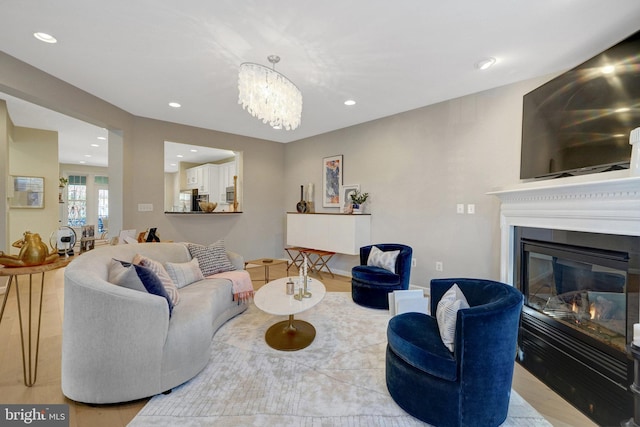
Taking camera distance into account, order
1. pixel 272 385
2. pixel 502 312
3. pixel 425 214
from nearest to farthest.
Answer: pixel 502 312 → pixel 272 385 → pixel 425 214

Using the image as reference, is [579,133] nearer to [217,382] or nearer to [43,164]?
[217,382]

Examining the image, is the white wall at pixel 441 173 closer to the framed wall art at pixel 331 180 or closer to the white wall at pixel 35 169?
the framed wall art at pixel 331 180

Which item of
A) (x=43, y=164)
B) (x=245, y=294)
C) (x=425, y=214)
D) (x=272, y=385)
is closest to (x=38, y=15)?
(x=245, y=294)

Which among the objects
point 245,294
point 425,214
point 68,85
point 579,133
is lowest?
point 245,294

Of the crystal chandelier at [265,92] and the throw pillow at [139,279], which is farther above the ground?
the crystal chandelier at [265,92]

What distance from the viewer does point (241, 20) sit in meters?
2.08

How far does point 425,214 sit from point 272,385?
296cm

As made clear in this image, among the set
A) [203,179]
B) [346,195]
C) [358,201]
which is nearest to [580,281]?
[358,201]

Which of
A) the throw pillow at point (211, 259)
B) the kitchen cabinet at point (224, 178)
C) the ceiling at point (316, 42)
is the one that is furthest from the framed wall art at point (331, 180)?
the kitchen cabinet at point (224, 178)

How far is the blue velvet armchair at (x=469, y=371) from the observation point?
145cm

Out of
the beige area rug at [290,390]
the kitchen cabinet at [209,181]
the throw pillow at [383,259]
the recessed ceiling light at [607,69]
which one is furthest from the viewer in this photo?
the kitchen cabinet at [209,181]

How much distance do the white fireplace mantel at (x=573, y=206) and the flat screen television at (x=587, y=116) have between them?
24 cm

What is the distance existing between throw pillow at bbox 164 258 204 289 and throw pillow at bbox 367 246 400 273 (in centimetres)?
205

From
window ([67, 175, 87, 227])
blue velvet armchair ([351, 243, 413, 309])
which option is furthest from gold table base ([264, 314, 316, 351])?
window ([67, 175, 87, 227])
